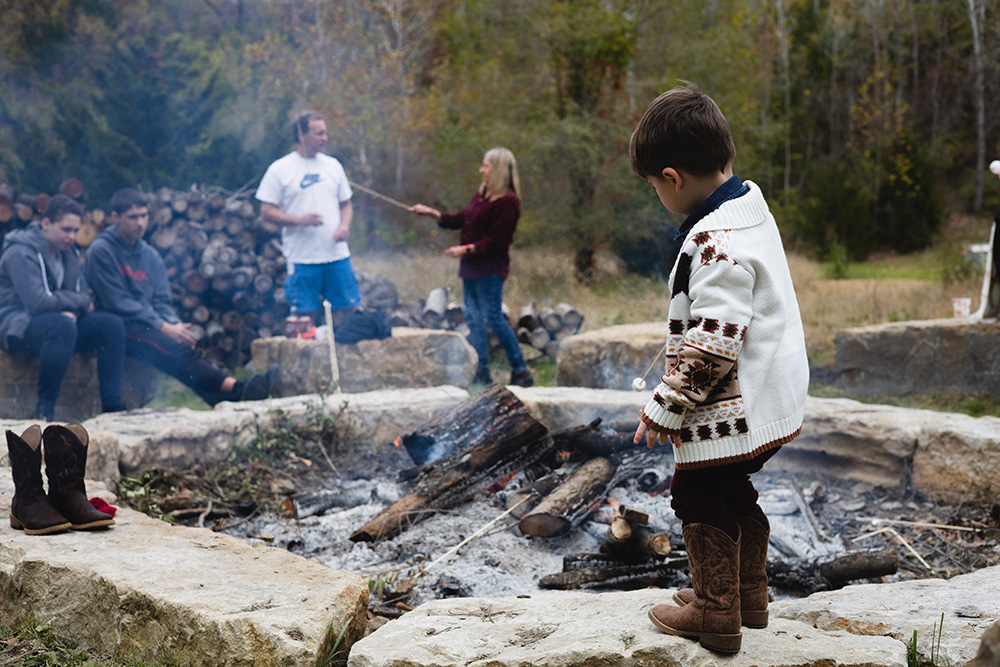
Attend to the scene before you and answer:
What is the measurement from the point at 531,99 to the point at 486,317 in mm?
8794

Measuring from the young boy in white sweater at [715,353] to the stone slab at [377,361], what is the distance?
157 inches

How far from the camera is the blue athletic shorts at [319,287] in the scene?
584 cm

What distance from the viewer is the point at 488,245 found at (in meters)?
5.75

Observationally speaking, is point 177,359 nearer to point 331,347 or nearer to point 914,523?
point 331,347

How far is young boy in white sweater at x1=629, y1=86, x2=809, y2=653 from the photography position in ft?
5.58

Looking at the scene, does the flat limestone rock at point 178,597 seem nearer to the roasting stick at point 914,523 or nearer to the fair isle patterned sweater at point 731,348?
the fair isle patterned sweater at point 731,348

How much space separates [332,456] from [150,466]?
0.91 m

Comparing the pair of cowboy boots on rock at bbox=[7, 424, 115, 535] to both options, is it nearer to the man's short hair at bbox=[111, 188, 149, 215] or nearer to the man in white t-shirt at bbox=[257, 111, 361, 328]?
the man's short hair at bbox=[111, 188, 149, 215]

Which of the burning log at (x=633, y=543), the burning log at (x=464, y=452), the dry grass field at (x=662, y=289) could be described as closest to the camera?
the burning log at (x=633, y=543)

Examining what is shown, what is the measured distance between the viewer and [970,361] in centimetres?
586

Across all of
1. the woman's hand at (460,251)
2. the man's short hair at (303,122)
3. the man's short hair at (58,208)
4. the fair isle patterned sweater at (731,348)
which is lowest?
the woman's hand at (460,251)

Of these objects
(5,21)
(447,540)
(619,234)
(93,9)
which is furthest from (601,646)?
(5,21)

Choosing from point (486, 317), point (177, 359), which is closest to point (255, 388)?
point (177, 359)

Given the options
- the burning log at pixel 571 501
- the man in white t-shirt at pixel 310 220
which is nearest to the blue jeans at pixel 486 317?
the man in white t-shirt at pixel 310 220
